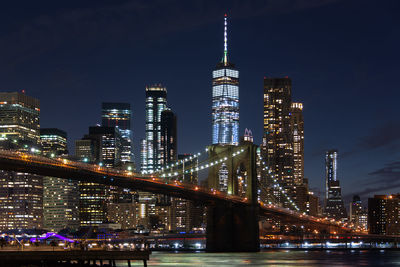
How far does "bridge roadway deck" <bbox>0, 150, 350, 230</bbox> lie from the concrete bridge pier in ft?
3.62

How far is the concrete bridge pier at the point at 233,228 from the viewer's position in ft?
319

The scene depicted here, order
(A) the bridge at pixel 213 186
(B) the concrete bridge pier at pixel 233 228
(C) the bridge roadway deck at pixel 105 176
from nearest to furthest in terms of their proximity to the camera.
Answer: (C) the bridge roadway deck at pixel 105 176 → (A) the bridge at pixel 213 186 → (B) the concrete bridge pier at pixel 233 228

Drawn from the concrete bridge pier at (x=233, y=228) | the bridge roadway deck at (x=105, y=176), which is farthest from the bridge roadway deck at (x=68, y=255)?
the concrete bridge pier at (x=233, y=228)

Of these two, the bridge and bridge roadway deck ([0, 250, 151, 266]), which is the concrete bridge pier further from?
bridge roadway deck ([0, 250, 151, 266])

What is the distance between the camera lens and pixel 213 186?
349 ft

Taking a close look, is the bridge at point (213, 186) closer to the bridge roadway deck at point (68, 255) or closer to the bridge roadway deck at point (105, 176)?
the bridge roadway deck at point (105, 176)

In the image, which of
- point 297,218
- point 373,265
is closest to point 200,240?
point 297,218

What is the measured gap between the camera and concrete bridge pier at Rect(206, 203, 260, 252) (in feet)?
319

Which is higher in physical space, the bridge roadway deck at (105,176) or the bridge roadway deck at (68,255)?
the bridge roadway deck at (105,176)

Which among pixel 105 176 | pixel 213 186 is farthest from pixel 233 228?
pixel 105 176

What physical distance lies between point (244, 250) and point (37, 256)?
56819 millimetres

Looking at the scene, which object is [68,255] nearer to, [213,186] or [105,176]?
[105,176]

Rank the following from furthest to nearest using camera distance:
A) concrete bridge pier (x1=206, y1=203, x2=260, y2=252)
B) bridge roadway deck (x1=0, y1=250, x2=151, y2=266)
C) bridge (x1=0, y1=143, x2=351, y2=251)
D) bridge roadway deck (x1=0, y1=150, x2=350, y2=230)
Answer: concrete bridge pier (x1=206, y1=203, x2=260, y2=252)
bridge (x1=0, y1=143, x2=351, y2=251)
bridge roadway deck (x1=0, y1=150, x2=350, y2=230)
bridge roadway deck (x1=0, y1=250, x2=151, y2=266)

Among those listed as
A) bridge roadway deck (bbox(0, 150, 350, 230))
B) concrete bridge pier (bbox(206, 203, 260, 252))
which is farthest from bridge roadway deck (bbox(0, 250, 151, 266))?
concrete bridge pier (bbox(206, 203, 260, 252))
